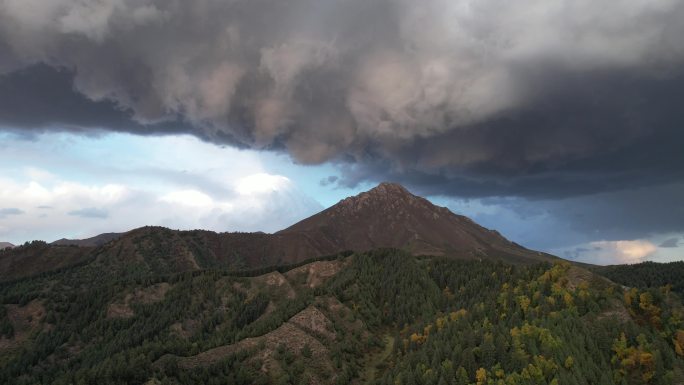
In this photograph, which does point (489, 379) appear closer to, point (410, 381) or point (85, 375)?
point (410, 381)

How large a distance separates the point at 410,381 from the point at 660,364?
285 feet

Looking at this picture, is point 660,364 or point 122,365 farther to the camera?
point 122,365

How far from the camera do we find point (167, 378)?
6900 inches

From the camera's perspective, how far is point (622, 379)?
16600 cm

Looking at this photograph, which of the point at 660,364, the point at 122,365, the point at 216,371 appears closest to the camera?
the point at 660,364

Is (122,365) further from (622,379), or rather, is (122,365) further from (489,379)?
(622,379)

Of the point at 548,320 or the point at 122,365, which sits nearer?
the point at 122,365

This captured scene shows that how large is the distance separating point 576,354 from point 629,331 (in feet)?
92.2

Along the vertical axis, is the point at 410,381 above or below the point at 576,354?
below

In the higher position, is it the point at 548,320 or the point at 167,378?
the point at 548,320

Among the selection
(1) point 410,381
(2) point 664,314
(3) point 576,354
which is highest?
(2) point 664,314

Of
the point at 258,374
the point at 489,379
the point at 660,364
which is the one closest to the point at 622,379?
the point at 660,364

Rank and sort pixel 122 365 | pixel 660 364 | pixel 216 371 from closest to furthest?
pixel 660 364 < pixel 122 365 < pixel 216 371

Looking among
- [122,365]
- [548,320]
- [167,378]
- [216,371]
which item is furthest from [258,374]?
[548,320]
